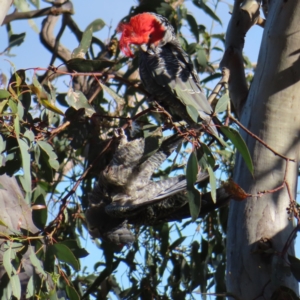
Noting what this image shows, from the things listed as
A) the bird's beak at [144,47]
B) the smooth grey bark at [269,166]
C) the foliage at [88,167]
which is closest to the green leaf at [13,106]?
the foliage at [88,167]

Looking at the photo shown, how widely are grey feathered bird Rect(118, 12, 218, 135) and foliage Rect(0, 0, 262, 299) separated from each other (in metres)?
0.11

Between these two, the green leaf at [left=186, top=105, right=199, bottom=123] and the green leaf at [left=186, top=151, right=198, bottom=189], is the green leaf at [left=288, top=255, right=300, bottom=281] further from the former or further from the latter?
the green leaf at [left=186, top=105, right=199, bottom=123]

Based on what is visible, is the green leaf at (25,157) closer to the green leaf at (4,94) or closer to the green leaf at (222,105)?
the green leaf at (4,94)

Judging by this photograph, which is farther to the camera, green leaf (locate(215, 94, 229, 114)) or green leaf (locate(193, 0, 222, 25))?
green leaf (locate(193, 0, 222, 25))

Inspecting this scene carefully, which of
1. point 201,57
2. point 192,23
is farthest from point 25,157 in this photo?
point 192,23

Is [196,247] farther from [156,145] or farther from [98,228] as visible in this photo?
[156,145]

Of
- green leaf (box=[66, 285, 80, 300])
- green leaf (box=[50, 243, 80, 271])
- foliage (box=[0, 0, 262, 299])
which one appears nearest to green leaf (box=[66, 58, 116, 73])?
foliage (box=[0, 0, 262, 299])

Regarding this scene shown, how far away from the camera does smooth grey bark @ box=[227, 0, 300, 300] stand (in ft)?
4.92

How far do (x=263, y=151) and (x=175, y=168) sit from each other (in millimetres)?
936

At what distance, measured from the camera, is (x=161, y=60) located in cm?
232

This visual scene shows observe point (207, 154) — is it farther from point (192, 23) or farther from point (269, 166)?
point (192, 23)

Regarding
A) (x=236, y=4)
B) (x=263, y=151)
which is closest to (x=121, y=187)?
(x=263, y=151)

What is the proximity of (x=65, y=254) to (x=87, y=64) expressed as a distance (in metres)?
0.52

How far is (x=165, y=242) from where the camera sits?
247 centimetres
